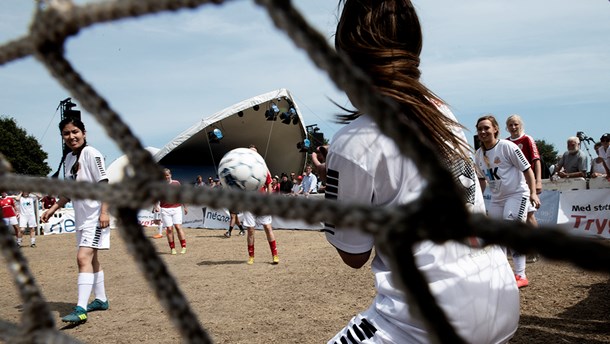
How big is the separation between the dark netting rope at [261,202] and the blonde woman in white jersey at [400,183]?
2.48 ft

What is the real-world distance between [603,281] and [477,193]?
5.11 meters

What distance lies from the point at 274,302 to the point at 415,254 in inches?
187

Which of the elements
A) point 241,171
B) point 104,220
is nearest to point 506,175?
point 241,171

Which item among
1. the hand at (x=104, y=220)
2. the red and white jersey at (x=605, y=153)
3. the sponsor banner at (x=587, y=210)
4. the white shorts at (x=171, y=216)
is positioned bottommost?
the sponsor banner at (x=587, y=210)

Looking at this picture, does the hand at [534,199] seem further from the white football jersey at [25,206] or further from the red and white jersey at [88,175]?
the white football jersey at [25,206]

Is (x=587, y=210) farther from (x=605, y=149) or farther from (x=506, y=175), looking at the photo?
(x=506, y=175)

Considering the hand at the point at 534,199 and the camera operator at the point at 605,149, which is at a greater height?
the camera operator at the point at 605,149

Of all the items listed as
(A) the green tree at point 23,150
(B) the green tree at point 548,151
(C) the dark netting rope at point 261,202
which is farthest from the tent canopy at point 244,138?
(B) the green tree at point 548,151

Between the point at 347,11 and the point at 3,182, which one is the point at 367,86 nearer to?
the point at 3,182

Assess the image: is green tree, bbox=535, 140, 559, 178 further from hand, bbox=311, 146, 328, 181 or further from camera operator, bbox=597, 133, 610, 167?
hand, bbox=311, 146, 328, 181

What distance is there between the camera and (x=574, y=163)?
11.0m

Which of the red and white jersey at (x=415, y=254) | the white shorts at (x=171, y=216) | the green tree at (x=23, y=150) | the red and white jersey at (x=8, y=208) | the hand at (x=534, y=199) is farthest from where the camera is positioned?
the green tree at (x=23, y=150)

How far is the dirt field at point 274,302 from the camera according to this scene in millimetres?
4629

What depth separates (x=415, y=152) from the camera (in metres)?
0.54
